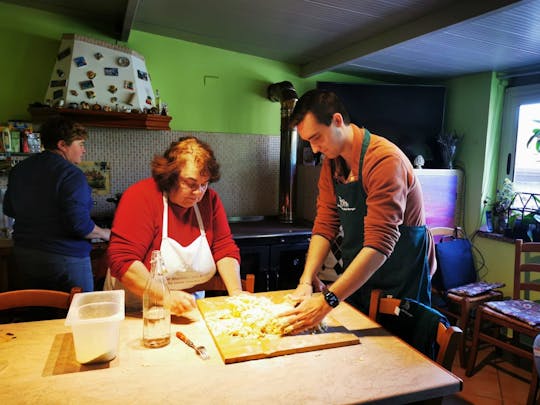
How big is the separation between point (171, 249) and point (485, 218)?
2904mm

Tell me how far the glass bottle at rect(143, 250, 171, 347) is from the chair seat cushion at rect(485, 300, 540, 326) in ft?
7.48

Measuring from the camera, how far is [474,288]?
301 centimetres

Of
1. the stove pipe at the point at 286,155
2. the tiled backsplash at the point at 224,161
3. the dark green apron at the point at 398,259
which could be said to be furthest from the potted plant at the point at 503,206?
the dark green apron at the point at 398,259

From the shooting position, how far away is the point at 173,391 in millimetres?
944

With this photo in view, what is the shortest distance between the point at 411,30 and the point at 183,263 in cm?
191

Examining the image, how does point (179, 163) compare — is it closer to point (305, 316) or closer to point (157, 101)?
point (305, 316)

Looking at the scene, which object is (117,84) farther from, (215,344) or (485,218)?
(485,218)

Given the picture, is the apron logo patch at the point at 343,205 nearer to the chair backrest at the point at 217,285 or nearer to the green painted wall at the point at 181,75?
the chair backrest at the point at 217,285

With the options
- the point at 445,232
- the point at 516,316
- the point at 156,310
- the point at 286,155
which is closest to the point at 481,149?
the point at 445,232

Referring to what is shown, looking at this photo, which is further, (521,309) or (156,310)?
(521,309)

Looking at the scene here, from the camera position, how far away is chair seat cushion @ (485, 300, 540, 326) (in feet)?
8.05

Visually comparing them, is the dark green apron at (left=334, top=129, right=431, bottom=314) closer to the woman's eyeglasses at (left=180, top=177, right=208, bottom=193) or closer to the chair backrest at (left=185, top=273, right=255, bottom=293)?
the chair backrest at (left=185, top=273, right=255, bottom=293)

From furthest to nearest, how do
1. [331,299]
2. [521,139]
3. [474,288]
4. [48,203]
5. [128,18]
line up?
1. [521,139]
2. [474,288]
3. [128,18]
4. [48,203]
5. [331,299]

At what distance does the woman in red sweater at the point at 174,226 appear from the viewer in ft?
4.72
